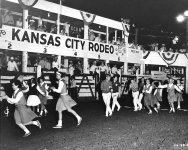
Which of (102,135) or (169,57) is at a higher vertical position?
(169,57)

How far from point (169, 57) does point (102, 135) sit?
1787cm

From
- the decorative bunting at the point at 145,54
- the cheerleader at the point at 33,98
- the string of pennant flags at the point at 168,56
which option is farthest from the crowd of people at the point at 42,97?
the string of pennant flags at the point at 168,56

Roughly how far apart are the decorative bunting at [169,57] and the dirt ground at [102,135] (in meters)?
14.0

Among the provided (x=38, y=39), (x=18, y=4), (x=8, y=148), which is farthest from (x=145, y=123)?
(x=18, y=4)

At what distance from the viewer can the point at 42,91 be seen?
10.7 metres

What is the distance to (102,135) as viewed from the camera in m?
7.38

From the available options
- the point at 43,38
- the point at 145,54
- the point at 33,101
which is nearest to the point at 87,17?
the point at 43,38

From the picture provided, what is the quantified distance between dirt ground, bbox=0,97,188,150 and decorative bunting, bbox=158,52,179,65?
14.0 m

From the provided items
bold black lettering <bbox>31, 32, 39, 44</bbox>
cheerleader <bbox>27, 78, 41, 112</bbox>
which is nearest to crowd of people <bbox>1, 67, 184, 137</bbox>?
cheerleader <bbox>27, 78, 41, 112</bbox>

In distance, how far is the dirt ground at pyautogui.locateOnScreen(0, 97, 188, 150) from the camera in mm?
6199

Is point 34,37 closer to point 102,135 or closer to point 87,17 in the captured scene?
point 87,17

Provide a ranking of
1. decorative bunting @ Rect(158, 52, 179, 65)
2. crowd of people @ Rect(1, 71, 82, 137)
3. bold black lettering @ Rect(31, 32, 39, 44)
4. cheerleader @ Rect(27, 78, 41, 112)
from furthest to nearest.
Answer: decorative bunting @ Rect(158, 52, 179, 65) < bold black lettering @ Rect(31, 32, 39, 44) < cheerleader @ Rect(27, 78, 41, 112) < crowd of people @ Rect(1, 71, 82, 137)

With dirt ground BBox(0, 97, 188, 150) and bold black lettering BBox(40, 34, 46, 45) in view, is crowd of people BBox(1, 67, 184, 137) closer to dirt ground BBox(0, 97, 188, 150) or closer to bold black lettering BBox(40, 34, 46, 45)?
dirt ground BBox(0, 97, 188, 150)

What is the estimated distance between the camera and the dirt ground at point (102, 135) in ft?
20.3
